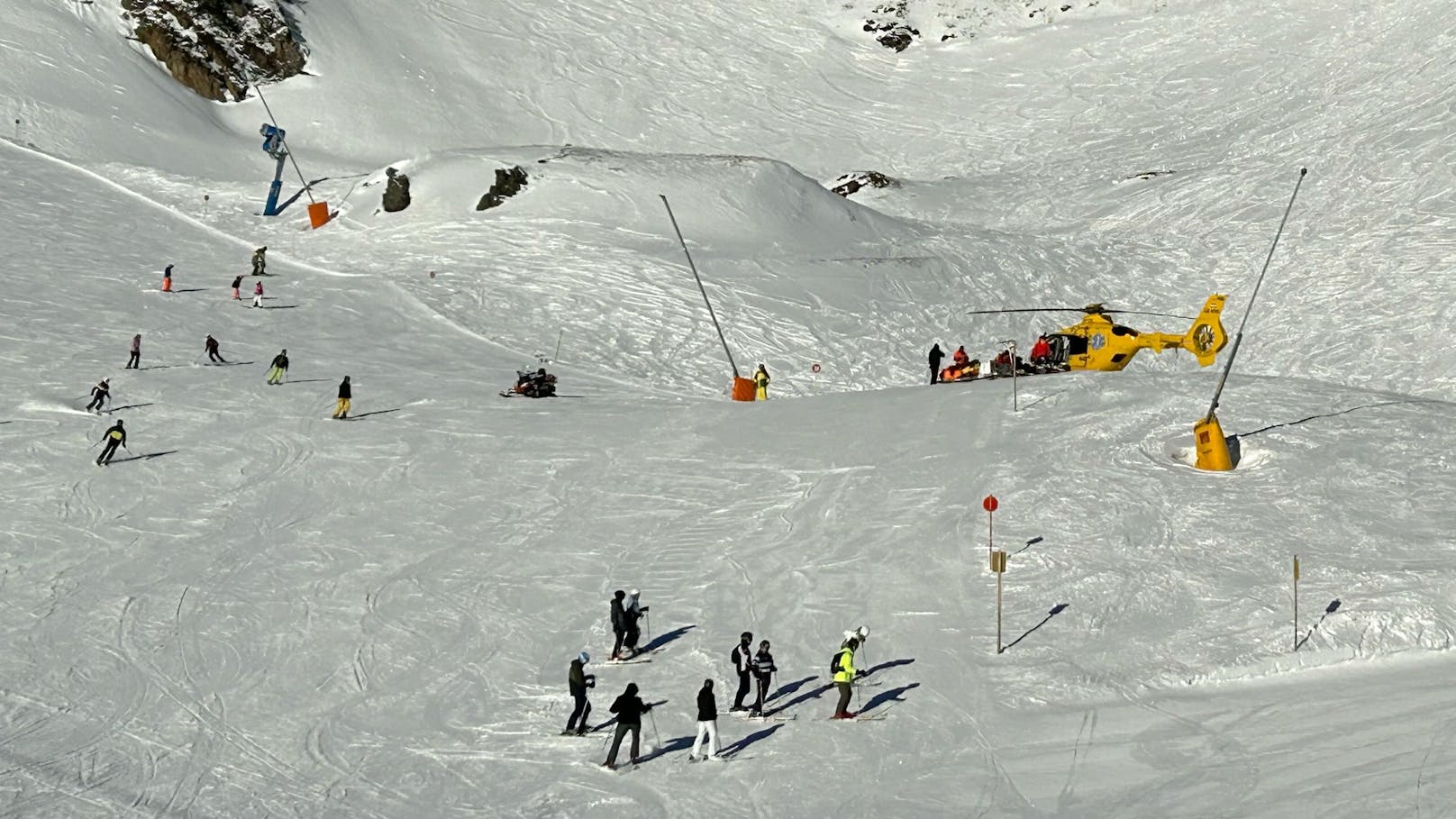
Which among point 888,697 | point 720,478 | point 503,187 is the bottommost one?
point 888,697

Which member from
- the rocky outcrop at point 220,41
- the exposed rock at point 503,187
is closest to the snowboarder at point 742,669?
the exposed rock at point 503,187

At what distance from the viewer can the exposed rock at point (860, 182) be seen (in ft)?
231

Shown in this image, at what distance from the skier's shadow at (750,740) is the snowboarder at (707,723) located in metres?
0.22

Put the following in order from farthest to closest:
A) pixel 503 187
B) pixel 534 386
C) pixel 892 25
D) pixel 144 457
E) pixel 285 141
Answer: pixel 892 25, pixel 285 141, pixel 503 187, pixel 534 386, pixel 144 457

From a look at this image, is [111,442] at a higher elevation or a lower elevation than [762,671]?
higher

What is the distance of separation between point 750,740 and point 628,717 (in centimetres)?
201

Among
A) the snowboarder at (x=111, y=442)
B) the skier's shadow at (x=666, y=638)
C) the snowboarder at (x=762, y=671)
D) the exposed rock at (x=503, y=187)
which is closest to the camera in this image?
the snowboarder at (x=762, y=671)

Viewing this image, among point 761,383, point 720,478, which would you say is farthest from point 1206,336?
point 720,478

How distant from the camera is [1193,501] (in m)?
29.9

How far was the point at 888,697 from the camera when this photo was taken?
76.8 feet

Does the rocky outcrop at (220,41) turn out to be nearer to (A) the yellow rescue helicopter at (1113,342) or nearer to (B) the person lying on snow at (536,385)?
(B) the person lying on snow at (536,385)

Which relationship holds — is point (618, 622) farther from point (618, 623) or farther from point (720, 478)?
point (720, 478)

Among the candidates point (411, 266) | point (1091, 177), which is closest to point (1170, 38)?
point (1091, 177)

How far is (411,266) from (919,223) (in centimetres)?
2019
